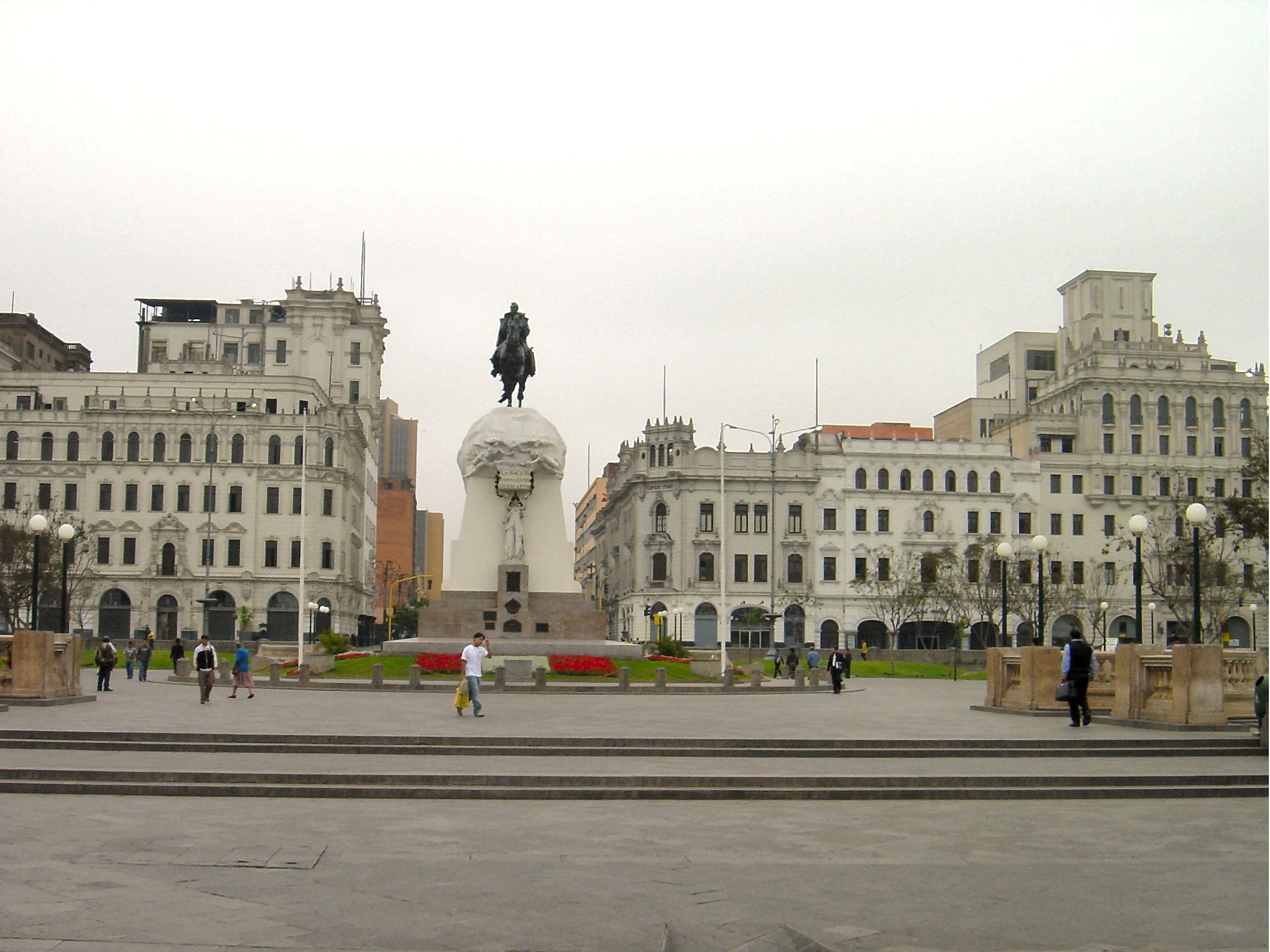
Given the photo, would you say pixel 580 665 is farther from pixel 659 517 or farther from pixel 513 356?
pixel 659 517

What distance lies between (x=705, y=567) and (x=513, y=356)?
4462cm

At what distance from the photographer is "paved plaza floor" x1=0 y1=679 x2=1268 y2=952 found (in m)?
9.61

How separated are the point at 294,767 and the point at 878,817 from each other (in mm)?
7602

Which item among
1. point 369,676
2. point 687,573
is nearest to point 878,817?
point 369,676

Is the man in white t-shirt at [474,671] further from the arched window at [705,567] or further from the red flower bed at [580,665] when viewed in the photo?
the arched window at [705,567]

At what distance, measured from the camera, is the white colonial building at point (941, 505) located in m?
91.3

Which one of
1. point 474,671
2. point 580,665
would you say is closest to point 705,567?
point 580,665

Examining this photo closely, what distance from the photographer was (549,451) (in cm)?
4859

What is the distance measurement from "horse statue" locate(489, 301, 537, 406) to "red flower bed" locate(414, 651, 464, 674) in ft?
39.1

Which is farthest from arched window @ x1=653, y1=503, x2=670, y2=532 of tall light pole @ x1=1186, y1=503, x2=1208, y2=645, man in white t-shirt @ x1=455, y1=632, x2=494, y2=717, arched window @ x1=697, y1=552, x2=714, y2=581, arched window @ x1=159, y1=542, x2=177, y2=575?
man in white t-shirt @ x1=455, y1=632, x2=494, y2=717

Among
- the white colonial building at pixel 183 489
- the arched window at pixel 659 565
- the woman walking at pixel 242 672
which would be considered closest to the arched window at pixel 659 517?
the arched window at pixel 659 565

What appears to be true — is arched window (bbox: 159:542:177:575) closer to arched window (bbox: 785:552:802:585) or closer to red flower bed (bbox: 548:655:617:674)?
arched window (bbox: 785:552:802:585)

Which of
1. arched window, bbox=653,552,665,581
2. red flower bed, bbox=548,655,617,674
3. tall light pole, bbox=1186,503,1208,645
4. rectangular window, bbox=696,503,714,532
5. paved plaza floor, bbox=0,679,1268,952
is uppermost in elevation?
rectangular window, bbox=696,503,714,532

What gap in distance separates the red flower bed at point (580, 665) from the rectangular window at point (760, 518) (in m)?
50.4
